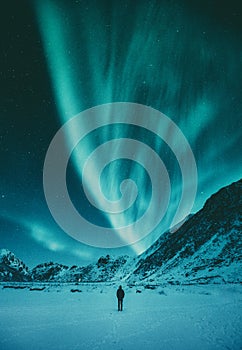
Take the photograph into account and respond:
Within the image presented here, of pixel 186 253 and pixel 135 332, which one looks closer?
pixel 135 332

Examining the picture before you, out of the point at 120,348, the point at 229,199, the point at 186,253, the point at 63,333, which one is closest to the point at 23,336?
the point at 63,333

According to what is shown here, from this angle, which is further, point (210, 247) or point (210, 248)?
point (210, 247)

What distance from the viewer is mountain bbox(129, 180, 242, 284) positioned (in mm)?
76438

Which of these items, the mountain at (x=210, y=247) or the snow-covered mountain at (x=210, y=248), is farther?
the mountain at (x=210, y=247)

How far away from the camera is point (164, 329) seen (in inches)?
379

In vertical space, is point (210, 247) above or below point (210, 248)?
above

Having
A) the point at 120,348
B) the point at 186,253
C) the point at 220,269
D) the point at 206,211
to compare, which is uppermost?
the point at 206,211

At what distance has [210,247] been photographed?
106750 millimetres

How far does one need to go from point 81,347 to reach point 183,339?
3140 millimetres

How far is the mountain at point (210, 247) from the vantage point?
7644 cm

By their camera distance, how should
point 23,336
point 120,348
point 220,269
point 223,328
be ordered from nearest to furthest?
point 120,348 → point 23,336 → point 223,328 → point 220,269

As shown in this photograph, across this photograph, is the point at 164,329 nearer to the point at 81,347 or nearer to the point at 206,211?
the point at 81,347

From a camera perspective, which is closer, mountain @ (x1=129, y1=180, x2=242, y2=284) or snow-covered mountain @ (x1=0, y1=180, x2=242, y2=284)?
snow-covered mountain @ (x1=0, y1=180, x2=242, y2=284)

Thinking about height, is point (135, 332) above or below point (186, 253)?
below
